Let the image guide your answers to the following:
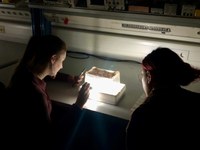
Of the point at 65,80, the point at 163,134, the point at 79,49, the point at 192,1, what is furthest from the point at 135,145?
the point at 79,49

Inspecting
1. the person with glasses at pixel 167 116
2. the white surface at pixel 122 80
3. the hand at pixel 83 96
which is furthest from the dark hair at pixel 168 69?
the hand at pixel 83 96

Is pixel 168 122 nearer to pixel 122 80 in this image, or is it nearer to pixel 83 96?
pixel 83 96

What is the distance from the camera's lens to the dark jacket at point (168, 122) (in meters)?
1.13

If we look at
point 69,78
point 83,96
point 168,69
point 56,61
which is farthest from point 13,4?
point 168,69

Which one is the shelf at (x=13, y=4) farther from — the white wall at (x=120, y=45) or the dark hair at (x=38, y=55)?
the dark hair at (x=38, y=55)

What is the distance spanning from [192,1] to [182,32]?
0.28m

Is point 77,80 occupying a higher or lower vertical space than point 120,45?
lower

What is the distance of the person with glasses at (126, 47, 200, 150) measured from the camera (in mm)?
1136

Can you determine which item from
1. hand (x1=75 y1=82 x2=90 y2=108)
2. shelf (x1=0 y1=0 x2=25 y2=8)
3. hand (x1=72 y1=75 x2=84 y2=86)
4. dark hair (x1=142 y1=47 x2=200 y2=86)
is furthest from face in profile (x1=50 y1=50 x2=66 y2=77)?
shelf (x1=0 y1=0 x2=25 y2=8)

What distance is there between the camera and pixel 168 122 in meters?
1.14

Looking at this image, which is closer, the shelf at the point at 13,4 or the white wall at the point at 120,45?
the white wall at the point at 120,45

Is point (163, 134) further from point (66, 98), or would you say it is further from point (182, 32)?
point (182, 32)

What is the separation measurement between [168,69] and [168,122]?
0.22 meters

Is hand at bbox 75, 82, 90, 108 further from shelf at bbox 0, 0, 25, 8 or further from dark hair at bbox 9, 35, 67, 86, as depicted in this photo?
shelf at bbox 0, 0, 25, 8
